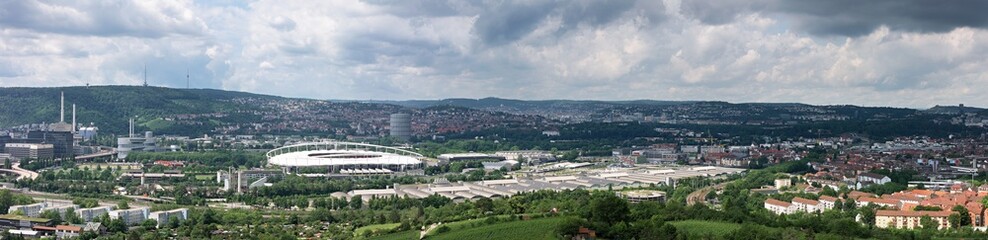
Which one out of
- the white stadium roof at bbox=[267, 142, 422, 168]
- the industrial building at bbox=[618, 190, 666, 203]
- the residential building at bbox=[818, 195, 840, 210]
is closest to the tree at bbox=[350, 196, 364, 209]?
the industrial building at bbox=[618, 190, 666, 203]

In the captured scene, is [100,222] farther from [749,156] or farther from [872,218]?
[749,156]

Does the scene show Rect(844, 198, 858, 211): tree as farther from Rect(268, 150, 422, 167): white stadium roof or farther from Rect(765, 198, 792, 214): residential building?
Rect(268, 150, 422, 167): white stadium roof

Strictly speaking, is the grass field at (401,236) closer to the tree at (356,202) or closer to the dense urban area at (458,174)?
the dense urban area at (458,174)

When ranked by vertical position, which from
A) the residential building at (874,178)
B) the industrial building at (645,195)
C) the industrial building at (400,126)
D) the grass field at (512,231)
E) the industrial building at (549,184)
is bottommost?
the industrial building at (549,184)

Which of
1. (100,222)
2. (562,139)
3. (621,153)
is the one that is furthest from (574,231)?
(562,139)

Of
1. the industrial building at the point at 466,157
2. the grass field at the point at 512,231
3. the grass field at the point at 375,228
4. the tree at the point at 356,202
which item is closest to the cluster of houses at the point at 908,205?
the grass field at the point at 512,231

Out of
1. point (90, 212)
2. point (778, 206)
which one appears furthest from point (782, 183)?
point (90, 212)
